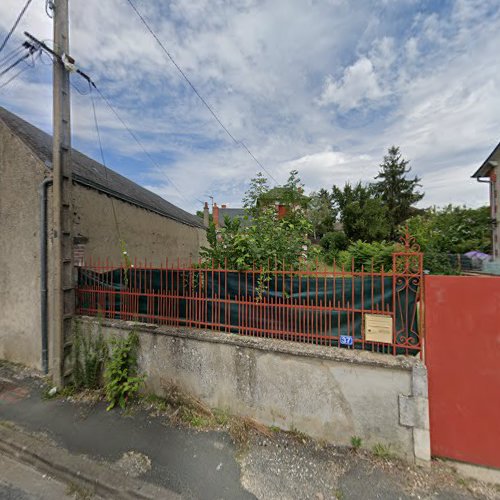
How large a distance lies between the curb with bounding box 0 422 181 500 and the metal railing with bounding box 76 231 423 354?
1663mm

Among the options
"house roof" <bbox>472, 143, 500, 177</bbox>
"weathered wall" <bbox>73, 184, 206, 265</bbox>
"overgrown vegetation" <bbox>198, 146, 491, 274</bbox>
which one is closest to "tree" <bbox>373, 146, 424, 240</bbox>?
"overgrown vegetation" <bbox>198, 146, 491, 274</bbox>

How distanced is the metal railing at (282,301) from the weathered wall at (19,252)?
1.08 meters

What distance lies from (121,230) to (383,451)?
677 centimetres

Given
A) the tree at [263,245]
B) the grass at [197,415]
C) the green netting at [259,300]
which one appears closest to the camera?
the green netting at [259,300]

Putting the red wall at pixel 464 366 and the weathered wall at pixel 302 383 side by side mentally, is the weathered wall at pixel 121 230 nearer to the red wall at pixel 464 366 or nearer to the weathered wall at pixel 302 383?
the weathered wall at pixel 302 383

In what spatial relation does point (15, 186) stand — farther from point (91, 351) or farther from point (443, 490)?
point (443, 490)

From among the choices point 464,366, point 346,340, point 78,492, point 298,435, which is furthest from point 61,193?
point 464,366

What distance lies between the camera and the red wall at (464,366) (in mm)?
2367

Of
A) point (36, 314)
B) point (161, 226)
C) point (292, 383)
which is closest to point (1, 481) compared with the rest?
point (36, 314)

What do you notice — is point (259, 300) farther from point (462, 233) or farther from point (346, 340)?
point (462, 233)

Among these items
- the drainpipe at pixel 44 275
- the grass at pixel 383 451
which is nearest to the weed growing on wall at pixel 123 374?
the drainpipe at pixel 44 275

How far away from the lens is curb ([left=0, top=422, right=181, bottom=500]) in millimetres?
2247

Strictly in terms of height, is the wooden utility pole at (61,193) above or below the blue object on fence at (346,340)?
above

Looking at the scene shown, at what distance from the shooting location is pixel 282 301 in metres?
3.14
